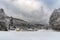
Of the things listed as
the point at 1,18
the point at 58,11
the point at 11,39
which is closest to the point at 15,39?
the point at 11,39

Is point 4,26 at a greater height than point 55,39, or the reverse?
point 55,39

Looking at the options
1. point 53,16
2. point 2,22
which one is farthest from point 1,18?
point 53,16

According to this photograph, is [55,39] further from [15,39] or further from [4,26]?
[4,26]

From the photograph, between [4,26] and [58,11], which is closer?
[4,26]

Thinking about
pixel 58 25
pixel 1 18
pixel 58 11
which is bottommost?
pixel 58 25

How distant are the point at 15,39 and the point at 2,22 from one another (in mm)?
13010

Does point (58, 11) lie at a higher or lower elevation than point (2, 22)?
higher

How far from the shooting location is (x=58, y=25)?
1730cm

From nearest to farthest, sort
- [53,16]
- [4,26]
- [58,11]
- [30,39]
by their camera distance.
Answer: [30,39], [4,26], [58,11], [53,16]

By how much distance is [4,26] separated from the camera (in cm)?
1656

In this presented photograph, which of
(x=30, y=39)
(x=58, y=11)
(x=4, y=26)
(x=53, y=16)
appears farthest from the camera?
(x=53, y=16)

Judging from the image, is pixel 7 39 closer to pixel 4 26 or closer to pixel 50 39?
pixel 50 39

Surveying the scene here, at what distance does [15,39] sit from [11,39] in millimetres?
171

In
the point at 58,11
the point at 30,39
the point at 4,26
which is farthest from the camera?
the point at 58,11
